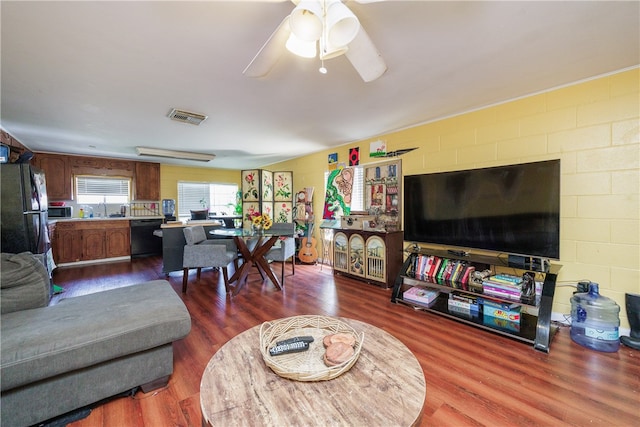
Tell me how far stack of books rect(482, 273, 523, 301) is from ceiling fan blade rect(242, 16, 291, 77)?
2632 millimetres

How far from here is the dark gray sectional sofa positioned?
45.9 inches

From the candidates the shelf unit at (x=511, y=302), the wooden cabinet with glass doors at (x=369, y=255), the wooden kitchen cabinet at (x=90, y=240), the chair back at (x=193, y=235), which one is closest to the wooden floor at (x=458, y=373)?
the shelf unit at (x=511, y=302)

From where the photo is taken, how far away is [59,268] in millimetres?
4480

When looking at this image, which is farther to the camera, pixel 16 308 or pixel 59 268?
pixel 59 268

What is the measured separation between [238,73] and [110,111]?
1882mm

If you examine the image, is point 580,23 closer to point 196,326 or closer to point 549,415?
point 549,415

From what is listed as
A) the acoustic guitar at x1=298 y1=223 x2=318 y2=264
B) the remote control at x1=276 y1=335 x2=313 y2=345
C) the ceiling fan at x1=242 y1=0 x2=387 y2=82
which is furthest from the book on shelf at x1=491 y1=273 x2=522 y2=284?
the acoustic guitar at x1=298 y1=223 x2=318 y2=264

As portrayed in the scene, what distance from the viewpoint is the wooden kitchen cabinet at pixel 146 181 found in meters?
5.59

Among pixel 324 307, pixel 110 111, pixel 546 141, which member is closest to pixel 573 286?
pixel 546 141

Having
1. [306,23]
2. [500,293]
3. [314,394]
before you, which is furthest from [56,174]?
[500,293]

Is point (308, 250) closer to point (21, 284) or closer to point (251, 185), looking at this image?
point (251, 185)

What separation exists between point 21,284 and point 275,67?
7.51ft

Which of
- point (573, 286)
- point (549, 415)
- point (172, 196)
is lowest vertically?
point (549, 415)

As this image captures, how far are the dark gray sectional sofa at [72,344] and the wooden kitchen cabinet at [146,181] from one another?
4618mm
